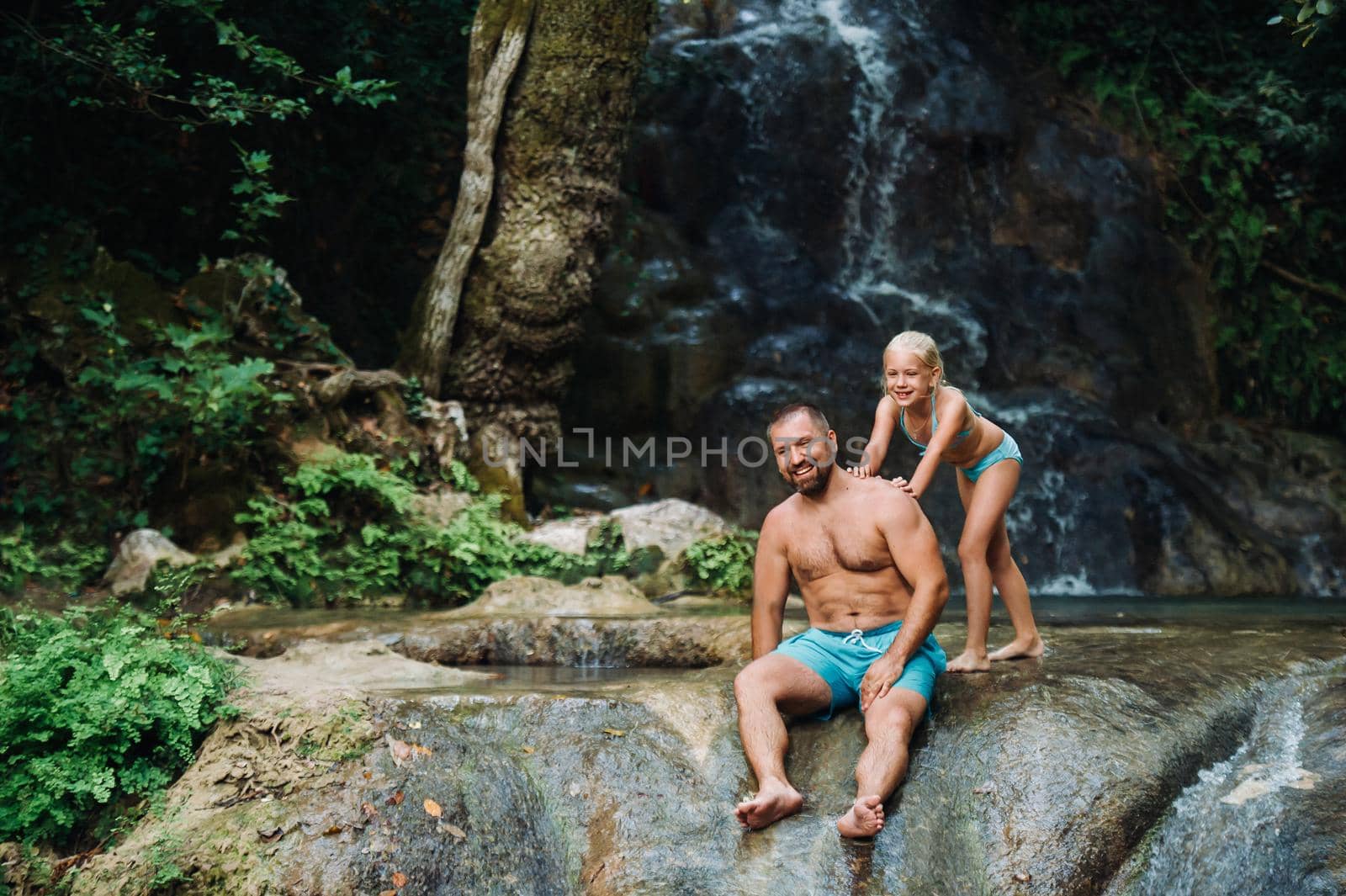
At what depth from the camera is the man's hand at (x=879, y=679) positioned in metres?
3.86

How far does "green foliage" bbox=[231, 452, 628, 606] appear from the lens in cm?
739

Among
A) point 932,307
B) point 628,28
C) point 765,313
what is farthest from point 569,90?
point 932,307

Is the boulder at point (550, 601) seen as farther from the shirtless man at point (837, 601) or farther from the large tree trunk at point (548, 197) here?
the shirtless man at point (837, 601)

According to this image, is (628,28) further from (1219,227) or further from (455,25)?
(1219,227)

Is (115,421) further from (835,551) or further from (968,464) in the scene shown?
(968,464)

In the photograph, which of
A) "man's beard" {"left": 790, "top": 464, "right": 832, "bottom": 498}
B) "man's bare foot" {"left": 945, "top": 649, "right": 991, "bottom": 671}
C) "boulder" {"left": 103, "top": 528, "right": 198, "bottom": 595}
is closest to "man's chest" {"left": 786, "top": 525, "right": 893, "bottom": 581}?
"man's beard" {"left": 790, "top": 464, "right": 832, "bottom": 498}

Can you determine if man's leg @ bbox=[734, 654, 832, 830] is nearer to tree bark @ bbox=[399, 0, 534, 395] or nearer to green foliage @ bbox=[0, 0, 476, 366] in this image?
tree bark @ bbox=[399, 0, 534, 395]

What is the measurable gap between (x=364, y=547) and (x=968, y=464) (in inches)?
177

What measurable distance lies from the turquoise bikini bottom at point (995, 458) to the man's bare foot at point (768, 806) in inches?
72.6

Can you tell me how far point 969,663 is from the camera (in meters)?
4.38

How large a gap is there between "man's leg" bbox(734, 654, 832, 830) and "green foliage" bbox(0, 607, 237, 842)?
189cm

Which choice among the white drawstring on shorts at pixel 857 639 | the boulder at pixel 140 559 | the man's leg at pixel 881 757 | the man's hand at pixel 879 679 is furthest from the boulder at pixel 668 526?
the man's leg at pixel 881 757

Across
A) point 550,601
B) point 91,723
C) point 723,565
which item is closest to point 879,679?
point 91,723

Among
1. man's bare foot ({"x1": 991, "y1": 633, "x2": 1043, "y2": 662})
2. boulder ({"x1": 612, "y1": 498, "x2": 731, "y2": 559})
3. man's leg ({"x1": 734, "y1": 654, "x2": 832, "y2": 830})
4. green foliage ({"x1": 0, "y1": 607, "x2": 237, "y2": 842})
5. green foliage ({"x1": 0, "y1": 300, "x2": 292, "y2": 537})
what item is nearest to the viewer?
man's leg ({"x1": 734, "y1": 654, "x2": 832, "y2": 830})
